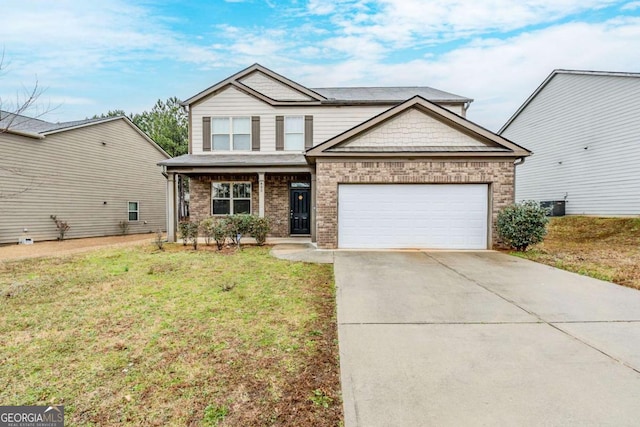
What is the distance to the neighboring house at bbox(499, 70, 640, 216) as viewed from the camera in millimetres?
13875

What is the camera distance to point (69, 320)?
4352 mm

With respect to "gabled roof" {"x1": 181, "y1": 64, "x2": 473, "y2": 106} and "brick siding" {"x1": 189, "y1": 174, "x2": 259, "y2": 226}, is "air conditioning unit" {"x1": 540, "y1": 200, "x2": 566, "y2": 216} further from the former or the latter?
"brick siding" {"x1": 189, "y1": 174, "x2": 259, "y2": 226}

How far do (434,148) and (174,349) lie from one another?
930 centimetres

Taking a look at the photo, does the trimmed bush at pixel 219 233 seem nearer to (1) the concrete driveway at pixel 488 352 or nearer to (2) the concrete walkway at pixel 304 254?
(2) the concrete walkway at pixel 304 254

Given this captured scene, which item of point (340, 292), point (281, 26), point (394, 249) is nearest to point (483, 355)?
point (340, 292)

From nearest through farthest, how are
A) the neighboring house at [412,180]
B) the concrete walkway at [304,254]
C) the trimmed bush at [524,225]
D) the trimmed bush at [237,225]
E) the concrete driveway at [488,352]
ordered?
the concrete driveway at [488,352], the concrete walkway at [304,254], the trimmed bush at [524,225], the neighboring house at [412,180], the trimmed bush at [237,225]

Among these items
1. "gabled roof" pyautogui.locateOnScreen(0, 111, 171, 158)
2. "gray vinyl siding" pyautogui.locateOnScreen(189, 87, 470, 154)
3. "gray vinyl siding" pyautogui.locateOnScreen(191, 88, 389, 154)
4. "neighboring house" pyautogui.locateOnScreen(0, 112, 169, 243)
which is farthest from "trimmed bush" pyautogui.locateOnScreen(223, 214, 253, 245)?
"gabled roof" pyautogui.locateOnScreen(0, 111, 171, 158)

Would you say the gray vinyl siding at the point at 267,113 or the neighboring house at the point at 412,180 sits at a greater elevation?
the gray vinyl siding at the point at 267,113

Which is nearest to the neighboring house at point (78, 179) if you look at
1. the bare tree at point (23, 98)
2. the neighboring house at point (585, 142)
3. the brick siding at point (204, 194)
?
the bare tree at point (23, 98)

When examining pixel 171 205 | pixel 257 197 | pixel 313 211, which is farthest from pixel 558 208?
→ pixel 171 205

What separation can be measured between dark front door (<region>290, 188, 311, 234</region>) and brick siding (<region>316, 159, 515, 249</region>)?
357 centimetres

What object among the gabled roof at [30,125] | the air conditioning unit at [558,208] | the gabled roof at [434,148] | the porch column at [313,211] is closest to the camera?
the gabled roof at [434,148]

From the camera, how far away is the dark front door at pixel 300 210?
45.3ft
